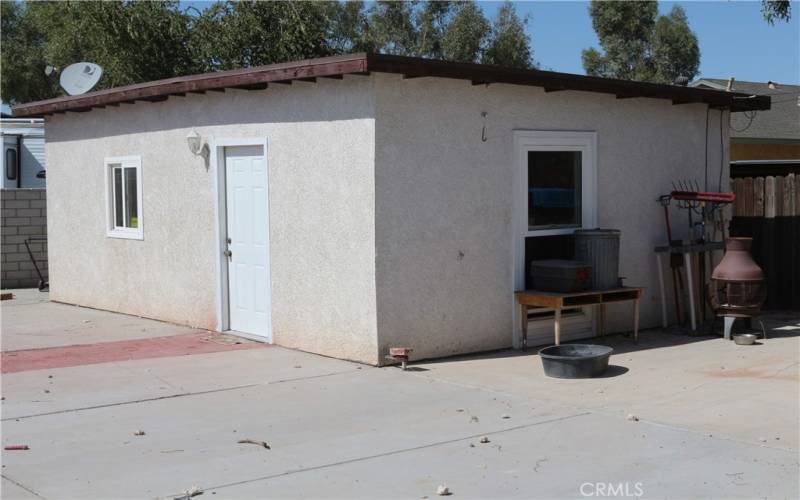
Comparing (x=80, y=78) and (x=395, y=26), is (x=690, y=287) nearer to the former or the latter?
(x=80, y=78)

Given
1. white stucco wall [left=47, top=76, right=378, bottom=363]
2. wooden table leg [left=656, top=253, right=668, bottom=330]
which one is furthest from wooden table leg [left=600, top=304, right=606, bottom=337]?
white stucco wall [left=47, top=76, right=378, bottom=363]

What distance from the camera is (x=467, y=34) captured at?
37.9 meters

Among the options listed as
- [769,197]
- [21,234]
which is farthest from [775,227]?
[21,234]

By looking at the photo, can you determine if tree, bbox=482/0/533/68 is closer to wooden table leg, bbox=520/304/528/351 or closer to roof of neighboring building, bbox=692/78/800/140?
roof of neighboring building, bbox=692/78/800/140

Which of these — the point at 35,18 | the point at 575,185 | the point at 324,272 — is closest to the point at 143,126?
the point at 324,272

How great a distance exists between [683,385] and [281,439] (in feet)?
12.5

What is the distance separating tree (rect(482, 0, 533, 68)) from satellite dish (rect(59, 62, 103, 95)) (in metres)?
24.8

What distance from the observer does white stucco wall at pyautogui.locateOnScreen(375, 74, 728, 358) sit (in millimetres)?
9391

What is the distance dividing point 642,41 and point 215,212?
1214 inches

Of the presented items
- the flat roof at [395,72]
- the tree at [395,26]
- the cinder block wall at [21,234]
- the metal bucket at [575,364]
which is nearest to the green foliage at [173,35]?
the tree at [395,26]

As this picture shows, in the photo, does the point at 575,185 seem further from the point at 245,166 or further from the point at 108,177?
the point at 108,177

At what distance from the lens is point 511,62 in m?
38.1

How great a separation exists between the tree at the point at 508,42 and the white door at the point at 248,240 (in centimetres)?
2816

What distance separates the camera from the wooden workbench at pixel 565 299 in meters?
9.86
